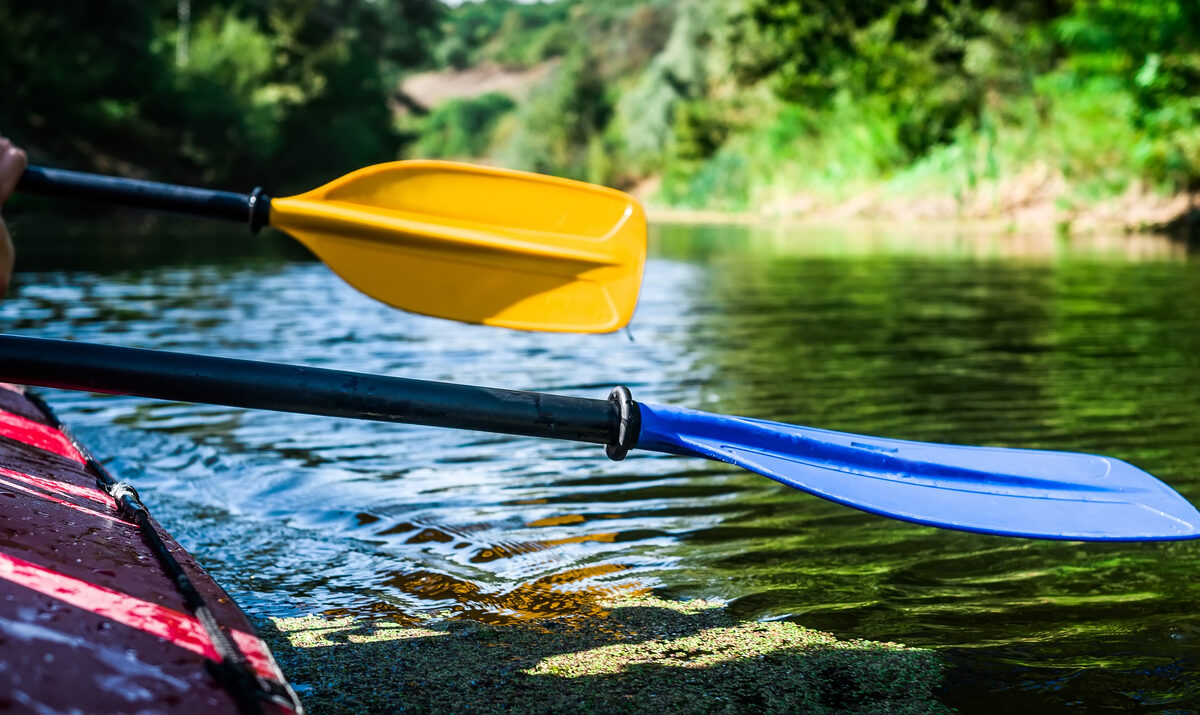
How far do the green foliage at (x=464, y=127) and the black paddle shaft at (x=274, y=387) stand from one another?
101 meters

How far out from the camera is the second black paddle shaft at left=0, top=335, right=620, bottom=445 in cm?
179

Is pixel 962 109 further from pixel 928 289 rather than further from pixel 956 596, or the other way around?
pixel 956 596

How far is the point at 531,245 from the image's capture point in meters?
2.95

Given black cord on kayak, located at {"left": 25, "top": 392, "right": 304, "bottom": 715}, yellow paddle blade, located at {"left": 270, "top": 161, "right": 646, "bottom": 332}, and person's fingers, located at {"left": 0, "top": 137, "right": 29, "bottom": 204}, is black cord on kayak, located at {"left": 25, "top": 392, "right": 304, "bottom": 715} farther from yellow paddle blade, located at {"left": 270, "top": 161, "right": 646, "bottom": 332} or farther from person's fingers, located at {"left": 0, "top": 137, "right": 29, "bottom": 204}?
yellow paddle blade, located at {"left": 270, "top": 161, "right": 646, "bottom": 332}

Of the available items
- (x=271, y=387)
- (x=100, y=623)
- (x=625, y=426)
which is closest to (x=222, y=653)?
(x=100, y=623)

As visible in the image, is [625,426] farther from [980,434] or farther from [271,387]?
[980,434]

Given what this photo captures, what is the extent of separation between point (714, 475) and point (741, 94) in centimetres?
3533

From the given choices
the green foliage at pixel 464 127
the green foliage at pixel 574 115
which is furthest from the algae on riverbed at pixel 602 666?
the green foliage at pixel 464 127

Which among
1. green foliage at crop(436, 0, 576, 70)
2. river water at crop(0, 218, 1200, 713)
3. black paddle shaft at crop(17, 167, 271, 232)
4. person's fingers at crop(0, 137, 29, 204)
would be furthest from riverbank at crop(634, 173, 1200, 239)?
green foliage at crop(436, 0, 576, 70)

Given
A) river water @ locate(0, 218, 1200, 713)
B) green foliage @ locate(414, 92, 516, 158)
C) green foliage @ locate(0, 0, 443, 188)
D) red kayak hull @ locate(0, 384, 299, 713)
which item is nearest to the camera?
red kayak hull @ locate(0, 384, 299, 713)

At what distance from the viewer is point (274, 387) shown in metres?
1.85

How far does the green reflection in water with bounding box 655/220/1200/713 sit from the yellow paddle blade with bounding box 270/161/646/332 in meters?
0.71

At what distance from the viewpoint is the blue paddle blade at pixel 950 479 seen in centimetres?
207

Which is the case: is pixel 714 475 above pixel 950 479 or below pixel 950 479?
below
